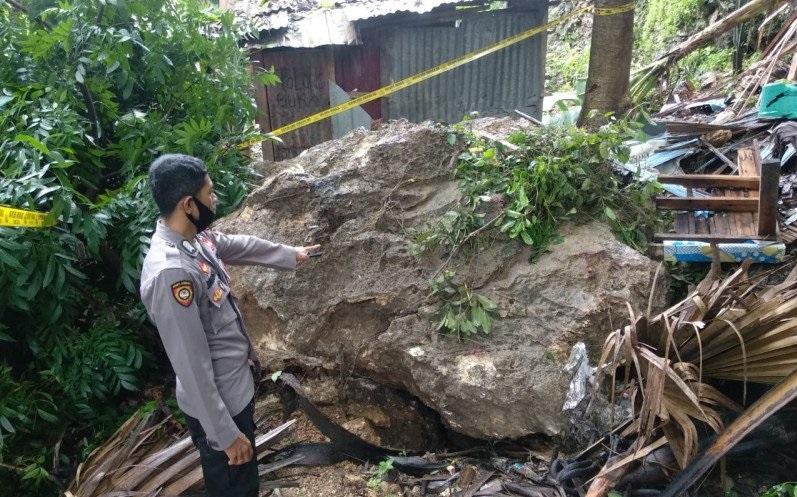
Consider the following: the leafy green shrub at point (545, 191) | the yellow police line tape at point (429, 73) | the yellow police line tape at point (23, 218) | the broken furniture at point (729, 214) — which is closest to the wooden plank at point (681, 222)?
the broken furniture at point (729, 214)

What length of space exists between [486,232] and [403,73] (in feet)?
16.5

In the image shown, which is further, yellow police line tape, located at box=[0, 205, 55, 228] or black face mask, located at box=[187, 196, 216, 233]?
yellow police line tape, located at box=[0, 205, 55, 228]

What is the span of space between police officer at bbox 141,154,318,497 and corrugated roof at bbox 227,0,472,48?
17.9 ft

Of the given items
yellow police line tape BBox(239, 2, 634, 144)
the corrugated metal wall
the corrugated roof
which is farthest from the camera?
the corrugated metal wall

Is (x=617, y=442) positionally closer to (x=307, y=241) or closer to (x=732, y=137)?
(x=307, y=241)

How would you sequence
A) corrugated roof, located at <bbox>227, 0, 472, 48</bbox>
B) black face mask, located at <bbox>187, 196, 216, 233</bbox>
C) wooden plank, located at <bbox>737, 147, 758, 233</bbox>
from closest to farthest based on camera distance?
black face mask, located at <bbox>187, 196, 216, 233</bbox> < wooden plank, located at <bbox>737, 147, 758, 233</bbox> < corrugated roof, located at <bbox>227, 0, 472, 48</bbox>

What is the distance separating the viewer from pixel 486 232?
12.4ft

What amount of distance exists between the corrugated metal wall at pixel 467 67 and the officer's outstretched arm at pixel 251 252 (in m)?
5.44

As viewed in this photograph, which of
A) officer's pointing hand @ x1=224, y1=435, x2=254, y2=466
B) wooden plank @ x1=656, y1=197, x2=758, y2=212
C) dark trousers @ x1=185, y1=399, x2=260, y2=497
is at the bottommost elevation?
dark trousers @ x1=185, y1=399, x2=260, y2=497

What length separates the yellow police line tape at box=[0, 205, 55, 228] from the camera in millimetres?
3191

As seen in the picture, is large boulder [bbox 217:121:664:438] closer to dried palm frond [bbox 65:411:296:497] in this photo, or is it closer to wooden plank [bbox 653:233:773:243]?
wooden plank [bbox 653:233:773:243]

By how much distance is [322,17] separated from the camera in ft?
25.3

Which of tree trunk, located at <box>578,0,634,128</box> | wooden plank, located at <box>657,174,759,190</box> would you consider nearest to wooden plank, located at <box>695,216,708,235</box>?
wooden plank, located at <box>657,174,759,190</box>

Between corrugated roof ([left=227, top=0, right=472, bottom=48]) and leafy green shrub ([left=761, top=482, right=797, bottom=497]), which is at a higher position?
corrugated roof ([left=227, top=0, right=472, bottom=48])
